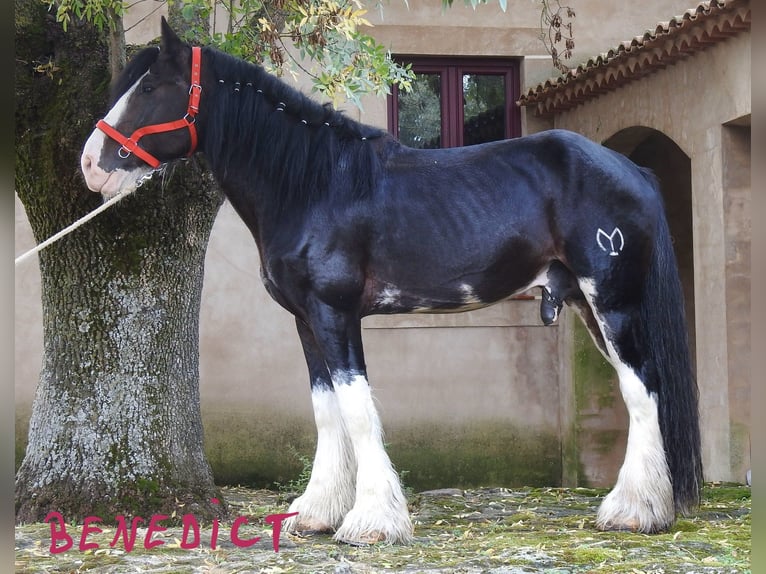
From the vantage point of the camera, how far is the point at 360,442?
3916 millimetres

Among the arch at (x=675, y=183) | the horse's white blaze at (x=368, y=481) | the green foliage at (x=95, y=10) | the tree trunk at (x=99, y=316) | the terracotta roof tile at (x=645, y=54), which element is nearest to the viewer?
the horse's white blaze at (x=368, y=481)

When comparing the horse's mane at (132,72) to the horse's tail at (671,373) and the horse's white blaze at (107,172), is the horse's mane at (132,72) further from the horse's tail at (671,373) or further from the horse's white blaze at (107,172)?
the horse's tail at (671,373)

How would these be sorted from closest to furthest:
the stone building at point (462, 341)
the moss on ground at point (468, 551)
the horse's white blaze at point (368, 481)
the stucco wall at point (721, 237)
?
the moss on ground at point (468, 551) < the horse's white blaze at point (368, 481) < the stucco wall at point (721, 237) < the stone building at point (462, 341)

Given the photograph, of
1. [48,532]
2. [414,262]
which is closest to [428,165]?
[414,262]

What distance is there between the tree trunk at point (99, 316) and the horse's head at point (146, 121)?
693 millimetres

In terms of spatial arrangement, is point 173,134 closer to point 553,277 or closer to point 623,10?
point 553,277

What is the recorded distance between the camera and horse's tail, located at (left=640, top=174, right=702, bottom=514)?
4160mm

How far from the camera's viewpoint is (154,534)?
4172 mm

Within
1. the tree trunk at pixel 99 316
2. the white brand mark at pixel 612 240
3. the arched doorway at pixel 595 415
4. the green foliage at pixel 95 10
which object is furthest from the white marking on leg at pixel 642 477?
the arched doorway at pixel 595 415

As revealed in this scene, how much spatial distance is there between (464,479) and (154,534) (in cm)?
517

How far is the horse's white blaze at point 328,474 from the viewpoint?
414cm

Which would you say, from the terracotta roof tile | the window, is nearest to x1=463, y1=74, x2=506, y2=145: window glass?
the window

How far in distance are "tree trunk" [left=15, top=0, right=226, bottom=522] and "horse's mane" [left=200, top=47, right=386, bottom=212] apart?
741 mm

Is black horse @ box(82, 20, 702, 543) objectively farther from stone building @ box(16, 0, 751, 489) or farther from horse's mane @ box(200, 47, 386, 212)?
stone building @ box(16, 0, 751, 489)
